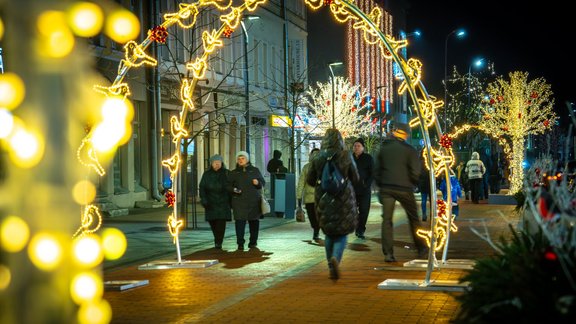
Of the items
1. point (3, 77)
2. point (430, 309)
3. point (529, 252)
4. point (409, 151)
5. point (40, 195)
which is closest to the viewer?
point (40, 195)

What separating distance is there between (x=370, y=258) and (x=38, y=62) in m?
11.7

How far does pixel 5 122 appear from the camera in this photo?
8.46 feet

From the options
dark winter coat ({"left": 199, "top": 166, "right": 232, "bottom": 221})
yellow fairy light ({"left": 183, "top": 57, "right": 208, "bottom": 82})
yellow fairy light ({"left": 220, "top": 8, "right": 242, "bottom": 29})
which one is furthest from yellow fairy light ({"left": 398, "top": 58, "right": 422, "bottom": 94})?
dark winter coat ({"left": 199, "top": 166, "right": 232, "bottom": 221})

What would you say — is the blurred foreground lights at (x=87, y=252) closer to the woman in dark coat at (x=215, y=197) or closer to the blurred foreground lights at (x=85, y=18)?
the blurred foreground lights at (x=85, y=18)

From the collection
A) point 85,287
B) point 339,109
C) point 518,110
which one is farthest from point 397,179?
point 339,109

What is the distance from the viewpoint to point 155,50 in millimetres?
30125

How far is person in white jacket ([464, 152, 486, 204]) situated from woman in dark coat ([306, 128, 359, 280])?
19.0 meters

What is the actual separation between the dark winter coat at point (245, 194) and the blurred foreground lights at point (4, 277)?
Answer: 13.2 m

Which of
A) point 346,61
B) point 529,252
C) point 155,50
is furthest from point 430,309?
point 346,61

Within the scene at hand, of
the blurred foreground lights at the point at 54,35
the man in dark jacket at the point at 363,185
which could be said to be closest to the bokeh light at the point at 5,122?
the blurred foreground lights at the point at 54,35

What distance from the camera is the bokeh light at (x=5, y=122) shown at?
2516 mm

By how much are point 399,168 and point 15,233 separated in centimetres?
1053

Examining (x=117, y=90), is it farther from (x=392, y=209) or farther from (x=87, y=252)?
(x=87, y=252)

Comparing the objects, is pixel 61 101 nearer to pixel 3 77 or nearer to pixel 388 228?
pixel 3 77
